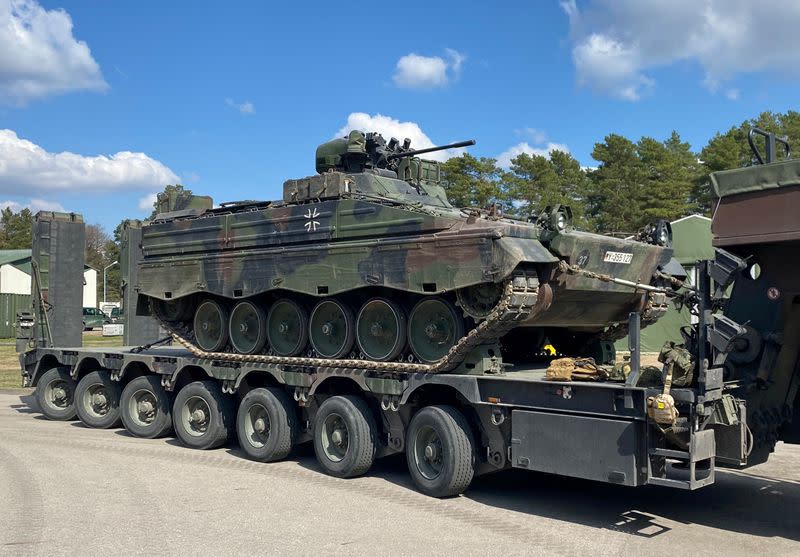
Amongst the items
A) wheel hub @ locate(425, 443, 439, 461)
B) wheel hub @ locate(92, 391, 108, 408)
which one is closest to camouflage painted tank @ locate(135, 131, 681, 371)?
wheel hub @ locate(425, 443, 439, 461)

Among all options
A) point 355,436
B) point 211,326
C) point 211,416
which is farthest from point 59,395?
point 355,436

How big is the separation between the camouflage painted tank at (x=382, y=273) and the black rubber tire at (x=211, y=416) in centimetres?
56

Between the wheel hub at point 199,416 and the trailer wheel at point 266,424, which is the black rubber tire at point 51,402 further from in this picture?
the trailer wheel at point 266,424

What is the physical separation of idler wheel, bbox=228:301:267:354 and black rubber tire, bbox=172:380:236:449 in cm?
79

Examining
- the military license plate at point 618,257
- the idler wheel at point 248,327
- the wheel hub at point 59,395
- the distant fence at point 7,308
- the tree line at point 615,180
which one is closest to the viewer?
the military license plate at point 618,257

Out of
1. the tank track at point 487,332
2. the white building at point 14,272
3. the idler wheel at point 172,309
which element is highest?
the white building at point 14,272

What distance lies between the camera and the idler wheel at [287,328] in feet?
38.1

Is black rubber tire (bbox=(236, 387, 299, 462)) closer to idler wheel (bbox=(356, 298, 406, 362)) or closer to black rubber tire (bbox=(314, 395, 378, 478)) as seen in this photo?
black rubber tire (bbox=(314, 395, 378, 478))

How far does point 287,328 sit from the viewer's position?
39.2ft

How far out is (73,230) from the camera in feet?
55.5

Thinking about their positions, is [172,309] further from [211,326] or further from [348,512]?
[348,512]

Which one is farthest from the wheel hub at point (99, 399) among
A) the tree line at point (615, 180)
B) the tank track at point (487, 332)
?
the tree line at point (615, 180)

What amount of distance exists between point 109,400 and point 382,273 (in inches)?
272

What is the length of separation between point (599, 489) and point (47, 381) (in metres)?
10.5
